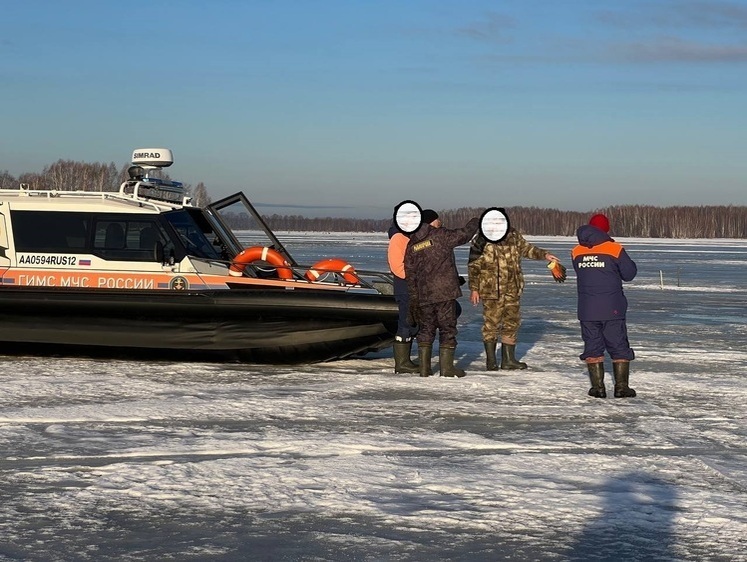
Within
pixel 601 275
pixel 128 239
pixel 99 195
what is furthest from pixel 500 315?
pixel 99 195

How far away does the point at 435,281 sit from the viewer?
9375 mm

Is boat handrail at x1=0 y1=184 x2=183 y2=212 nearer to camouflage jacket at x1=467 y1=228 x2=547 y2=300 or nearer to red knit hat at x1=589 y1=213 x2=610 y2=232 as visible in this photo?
camouflage jacket at x1=467 y1=228 x2=547 y2=300

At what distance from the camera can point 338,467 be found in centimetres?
586

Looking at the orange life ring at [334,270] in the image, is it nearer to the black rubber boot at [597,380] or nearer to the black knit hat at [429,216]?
the black knit hat at [429,216]

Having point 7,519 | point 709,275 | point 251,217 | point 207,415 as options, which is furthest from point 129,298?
point 709,275

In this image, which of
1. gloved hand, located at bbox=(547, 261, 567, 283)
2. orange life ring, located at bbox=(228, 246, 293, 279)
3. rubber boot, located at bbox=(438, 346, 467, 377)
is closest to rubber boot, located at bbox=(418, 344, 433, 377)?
rubber boot, located at bbox=(438, 346, 467, 377)

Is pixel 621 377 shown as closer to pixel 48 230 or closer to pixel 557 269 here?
pixel 557 269

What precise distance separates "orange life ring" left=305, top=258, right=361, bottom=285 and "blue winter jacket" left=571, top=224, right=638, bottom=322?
287 cm

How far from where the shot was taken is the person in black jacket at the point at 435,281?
30.8ft

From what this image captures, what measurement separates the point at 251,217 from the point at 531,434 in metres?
5.47

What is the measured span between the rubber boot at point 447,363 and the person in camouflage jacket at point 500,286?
665mm

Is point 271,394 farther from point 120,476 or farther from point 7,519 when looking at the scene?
point 7,519

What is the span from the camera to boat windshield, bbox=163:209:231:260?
10.8 metres

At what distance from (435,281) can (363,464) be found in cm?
363
